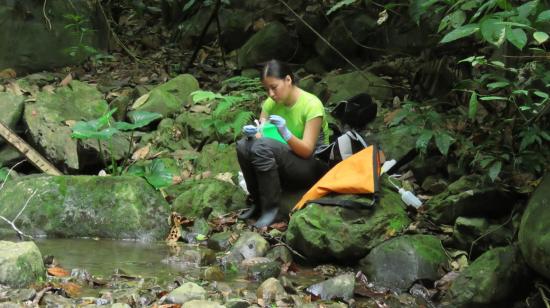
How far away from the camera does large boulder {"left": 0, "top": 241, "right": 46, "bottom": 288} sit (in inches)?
153

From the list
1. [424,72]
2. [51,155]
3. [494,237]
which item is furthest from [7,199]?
[424,72]

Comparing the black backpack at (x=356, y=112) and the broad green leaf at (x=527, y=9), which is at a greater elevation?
the broad green leaf at (x=527, y=9)

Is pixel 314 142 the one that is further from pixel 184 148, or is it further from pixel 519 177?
pixel 184 148

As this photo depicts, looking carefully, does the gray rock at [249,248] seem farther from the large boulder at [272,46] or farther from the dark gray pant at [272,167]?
the large boulder at [272,46]

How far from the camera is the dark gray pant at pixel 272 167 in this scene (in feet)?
17.3

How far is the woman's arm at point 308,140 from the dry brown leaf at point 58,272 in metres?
1.81

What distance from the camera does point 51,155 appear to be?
22.6ft

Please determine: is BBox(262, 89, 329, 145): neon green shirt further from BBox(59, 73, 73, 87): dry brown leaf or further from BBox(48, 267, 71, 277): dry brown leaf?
BBox(59, 73, 73, 87): dry brown leaf

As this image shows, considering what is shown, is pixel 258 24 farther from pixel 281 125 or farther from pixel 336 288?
pixel 336 288

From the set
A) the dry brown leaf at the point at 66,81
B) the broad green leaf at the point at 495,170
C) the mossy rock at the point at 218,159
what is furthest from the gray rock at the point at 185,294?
the dry brown leaf at the point at 66,81

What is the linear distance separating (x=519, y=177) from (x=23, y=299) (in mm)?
3150

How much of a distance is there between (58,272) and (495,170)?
9.02 ft

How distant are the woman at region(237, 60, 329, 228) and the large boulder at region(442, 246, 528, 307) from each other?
1713 millimetres

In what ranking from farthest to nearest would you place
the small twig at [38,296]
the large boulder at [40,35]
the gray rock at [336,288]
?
the large boulder at [40,35], the gray rock at [336,288], the small twig at [38,296]
